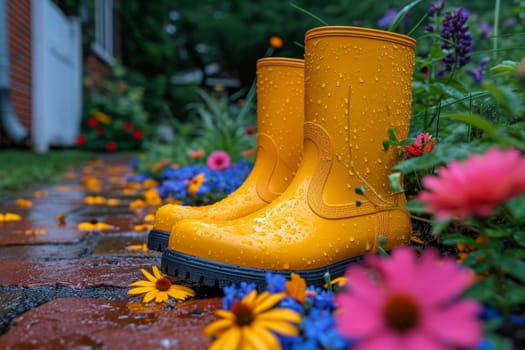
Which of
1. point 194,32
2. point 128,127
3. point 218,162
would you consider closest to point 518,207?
point 218,162

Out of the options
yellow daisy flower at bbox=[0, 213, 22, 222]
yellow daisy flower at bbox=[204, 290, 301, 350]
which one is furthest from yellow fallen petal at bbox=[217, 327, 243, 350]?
yellow daisy flower at bbox=[0, 213, 22, 222]

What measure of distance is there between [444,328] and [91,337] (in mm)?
541

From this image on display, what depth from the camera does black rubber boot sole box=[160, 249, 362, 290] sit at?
3.01 feet

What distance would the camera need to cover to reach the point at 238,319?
2.17ft

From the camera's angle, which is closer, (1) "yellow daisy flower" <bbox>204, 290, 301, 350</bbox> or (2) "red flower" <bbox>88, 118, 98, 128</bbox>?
(1) "yellow daisy flower" <bbox>204, 290, 301, 350</bbox>

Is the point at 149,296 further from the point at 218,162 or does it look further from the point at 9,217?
the point at 218,162

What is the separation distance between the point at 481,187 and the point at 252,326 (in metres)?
0.34

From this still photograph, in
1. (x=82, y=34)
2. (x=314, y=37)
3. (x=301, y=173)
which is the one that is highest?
(x=82, y=34)

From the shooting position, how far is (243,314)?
2.18 feet

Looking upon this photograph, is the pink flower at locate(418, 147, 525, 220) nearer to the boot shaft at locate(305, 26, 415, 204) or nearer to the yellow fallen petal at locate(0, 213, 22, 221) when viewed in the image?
the boot shaft at locate(305, 26, 415, 204)

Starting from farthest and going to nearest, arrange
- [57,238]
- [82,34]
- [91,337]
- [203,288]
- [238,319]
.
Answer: [82,34] < [57,238] < [203,288] < [91,337] < [238,319]

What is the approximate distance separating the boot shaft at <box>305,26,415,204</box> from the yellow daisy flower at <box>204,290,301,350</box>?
40cm

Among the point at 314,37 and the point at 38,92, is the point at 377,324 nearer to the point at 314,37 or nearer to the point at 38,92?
the point at 314,37

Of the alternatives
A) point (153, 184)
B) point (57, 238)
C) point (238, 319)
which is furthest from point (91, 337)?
point (153, 184)
